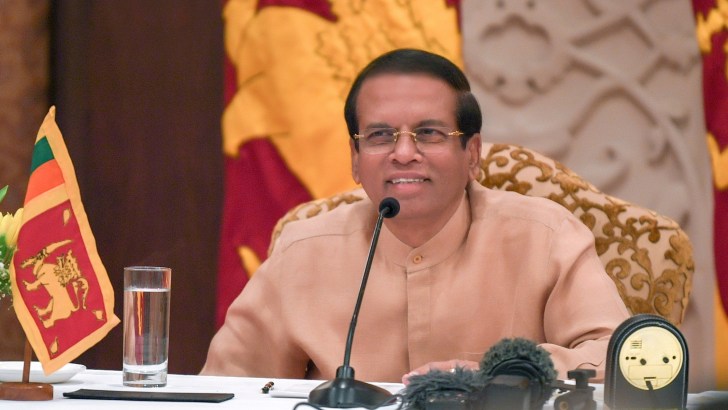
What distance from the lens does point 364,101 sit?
2154mm

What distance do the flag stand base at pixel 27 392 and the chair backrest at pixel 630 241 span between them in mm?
1276

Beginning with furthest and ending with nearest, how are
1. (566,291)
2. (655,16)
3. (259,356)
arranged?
(655,16) < (259,356) < (566,291)

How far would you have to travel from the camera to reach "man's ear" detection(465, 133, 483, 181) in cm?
220

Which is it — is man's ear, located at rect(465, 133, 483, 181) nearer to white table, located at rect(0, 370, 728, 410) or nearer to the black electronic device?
white table, located at rect(0, 370, 728, 410)

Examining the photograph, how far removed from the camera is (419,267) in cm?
215

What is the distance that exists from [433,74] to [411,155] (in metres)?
0.21

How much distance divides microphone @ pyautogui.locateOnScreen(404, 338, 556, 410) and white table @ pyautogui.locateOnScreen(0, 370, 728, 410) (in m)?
0.12

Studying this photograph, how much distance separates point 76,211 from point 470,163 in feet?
3.30

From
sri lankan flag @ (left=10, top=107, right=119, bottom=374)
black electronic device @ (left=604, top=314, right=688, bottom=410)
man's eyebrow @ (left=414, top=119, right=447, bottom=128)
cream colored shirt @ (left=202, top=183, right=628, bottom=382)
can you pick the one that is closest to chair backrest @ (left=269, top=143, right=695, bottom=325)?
cream colored shirt @ (left=202, top=183, right=628, bottom=382)

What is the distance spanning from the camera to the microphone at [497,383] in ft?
3.65

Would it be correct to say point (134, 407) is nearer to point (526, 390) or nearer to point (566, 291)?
point (526, 390)

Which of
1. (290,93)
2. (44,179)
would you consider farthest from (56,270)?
(290,93)

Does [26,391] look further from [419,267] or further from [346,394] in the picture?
[419,267]

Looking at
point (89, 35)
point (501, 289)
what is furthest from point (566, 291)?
point (89, 35)
